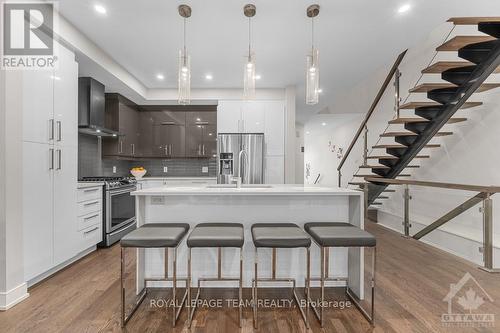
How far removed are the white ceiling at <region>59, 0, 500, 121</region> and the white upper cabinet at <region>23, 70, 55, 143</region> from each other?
81cm

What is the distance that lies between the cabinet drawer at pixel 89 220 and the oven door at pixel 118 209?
13 centimetres

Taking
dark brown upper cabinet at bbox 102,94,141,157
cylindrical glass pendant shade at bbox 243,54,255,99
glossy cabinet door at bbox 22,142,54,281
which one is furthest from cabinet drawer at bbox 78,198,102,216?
cylindrical glass pendant shade at bbox 243,54,255,99

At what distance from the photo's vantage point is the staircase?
250 centimetres

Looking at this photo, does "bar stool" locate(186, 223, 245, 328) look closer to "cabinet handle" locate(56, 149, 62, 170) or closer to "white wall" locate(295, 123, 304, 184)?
"cabinet handle" locate(56, 149, 62, 170)

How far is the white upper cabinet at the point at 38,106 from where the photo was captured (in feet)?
6.95

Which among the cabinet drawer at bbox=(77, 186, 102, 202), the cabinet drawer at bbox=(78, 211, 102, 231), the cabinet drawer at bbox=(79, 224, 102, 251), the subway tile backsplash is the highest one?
the subway tile backsplash

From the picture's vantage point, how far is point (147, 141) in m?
5.14

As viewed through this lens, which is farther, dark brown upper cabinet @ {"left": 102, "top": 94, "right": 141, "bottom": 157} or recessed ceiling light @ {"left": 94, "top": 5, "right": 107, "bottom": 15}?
dark brown upper cabinet @ {"left": 102, "top": 94, "right": 141, "bottom": 157}

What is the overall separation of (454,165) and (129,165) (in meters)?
6.06

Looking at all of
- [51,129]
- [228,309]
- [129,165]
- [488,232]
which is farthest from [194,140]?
[488,232]

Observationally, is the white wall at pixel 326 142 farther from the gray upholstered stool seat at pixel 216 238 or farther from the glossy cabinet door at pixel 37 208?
the glossy cabinet door at pixel 37 208

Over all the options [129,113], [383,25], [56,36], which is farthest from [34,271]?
[383,25]

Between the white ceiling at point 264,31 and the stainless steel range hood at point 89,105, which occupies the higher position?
the white ceiling at point 264,31

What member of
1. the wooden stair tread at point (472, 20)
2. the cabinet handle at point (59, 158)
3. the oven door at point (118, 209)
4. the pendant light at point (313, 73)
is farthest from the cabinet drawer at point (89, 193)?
the wooden stair tread at point (472, 20)
